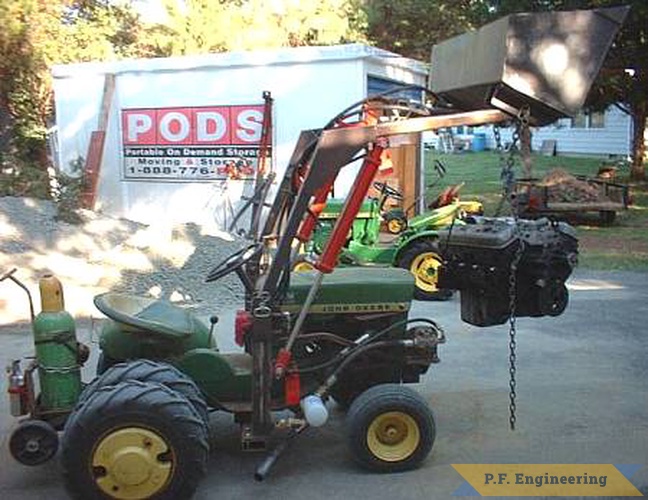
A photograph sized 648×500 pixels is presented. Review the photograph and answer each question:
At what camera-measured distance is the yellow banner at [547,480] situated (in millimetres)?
4184

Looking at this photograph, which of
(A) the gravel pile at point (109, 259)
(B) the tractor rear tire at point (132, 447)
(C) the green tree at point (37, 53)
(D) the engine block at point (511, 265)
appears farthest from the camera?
(C) the green tree at point (37, 53)

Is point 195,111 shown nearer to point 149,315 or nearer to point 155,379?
point 149,315

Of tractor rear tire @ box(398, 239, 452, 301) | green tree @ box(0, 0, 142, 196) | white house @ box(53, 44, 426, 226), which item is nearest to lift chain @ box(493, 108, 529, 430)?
tractor rear tire @ box(398, 239, 452, 301)

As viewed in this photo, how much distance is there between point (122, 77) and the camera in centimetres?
1517

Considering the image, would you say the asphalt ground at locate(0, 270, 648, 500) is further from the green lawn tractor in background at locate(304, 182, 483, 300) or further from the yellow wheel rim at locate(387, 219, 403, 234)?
the yellow wheel rim at locate(387, 219, 403, 234)

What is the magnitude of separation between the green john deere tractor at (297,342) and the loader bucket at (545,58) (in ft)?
0.04

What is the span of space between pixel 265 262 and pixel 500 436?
71.8 inches

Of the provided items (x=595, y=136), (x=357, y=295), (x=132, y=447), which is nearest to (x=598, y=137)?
(x=595, y=136)

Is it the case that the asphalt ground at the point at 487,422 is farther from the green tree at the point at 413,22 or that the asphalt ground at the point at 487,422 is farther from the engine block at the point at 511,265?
the green tree at the point at 413,22

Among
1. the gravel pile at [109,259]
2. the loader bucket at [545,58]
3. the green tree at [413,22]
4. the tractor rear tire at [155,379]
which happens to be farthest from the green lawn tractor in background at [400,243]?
the green tree at [413,22]

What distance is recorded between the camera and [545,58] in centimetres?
400

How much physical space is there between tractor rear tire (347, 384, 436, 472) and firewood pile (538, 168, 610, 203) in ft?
41.0

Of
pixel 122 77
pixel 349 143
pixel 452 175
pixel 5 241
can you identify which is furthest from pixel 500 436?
pixel 452 175

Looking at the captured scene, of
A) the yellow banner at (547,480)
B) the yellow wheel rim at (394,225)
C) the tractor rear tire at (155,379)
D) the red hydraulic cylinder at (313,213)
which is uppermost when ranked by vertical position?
the red hydraulic cylinder at (313,213)
